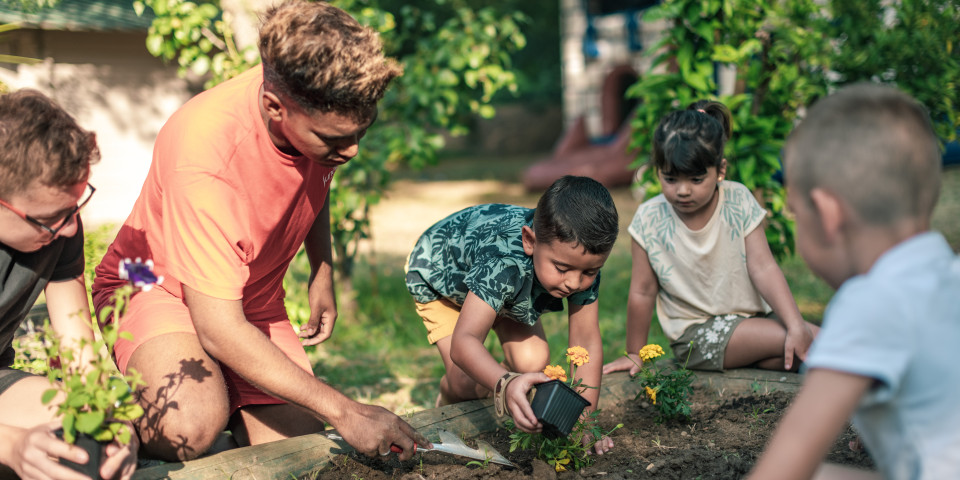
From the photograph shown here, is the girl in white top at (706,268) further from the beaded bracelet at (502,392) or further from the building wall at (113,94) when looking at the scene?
the building wall at (113,94)

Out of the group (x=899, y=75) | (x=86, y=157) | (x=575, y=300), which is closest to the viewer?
(x=86, y=157)

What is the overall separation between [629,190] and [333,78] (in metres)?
9.67

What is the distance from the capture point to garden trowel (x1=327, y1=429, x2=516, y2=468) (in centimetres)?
234

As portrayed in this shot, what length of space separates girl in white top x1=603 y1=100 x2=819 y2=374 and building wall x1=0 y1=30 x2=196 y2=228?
7.09 m

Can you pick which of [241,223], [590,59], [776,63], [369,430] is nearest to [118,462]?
[369,430]

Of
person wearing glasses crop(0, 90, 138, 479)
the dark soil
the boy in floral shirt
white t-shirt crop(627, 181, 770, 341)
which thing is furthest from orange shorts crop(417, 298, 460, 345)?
person wearing glasses crop(0, 90, 138, 479)

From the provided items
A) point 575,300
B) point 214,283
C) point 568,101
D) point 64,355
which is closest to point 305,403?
point 214,283

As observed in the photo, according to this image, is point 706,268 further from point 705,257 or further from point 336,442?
point 336,442

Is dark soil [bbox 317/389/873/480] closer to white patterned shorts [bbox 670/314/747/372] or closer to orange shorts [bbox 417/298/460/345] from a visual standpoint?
white patterned shorts [bbox 670/314/747/372]

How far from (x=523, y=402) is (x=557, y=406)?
0.11 meters

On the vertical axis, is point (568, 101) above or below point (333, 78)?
below

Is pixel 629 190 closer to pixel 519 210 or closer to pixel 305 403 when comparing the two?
pixel 519 210

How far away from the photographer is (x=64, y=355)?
72.0 inches

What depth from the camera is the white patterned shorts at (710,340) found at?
317cm
